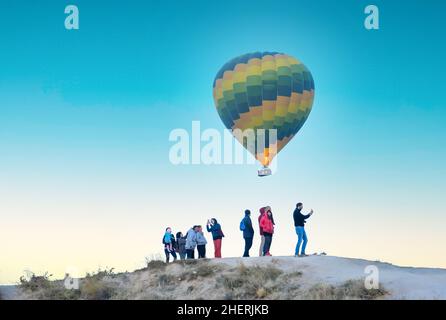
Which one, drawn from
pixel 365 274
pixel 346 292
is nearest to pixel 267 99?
pixel 365 274

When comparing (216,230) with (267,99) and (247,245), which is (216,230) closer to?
(247,245)

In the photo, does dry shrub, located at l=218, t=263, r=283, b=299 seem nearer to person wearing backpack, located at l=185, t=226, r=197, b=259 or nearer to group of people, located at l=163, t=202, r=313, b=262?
group of people, located at l=163, t=202, r=313, b=262

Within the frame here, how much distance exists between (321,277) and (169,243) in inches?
320

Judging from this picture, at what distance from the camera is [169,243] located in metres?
27.9

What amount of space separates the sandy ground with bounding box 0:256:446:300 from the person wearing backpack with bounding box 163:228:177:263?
179cm

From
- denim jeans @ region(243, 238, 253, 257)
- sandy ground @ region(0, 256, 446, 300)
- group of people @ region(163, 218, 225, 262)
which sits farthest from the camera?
group of people @ region(163, 218, 225, 262)

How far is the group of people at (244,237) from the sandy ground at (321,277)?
2.40 feet

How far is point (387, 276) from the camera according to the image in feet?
68.4


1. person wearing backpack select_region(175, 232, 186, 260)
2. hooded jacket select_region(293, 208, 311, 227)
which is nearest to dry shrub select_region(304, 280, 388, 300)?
hooded jacket select_region(293, 208, 311, 227)

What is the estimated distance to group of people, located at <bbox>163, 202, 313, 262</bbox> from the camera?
2341 cm

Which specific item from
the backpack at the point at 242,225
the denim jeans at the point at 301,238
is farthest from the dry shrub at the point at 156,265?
the denim jeans at the point at 301,238
